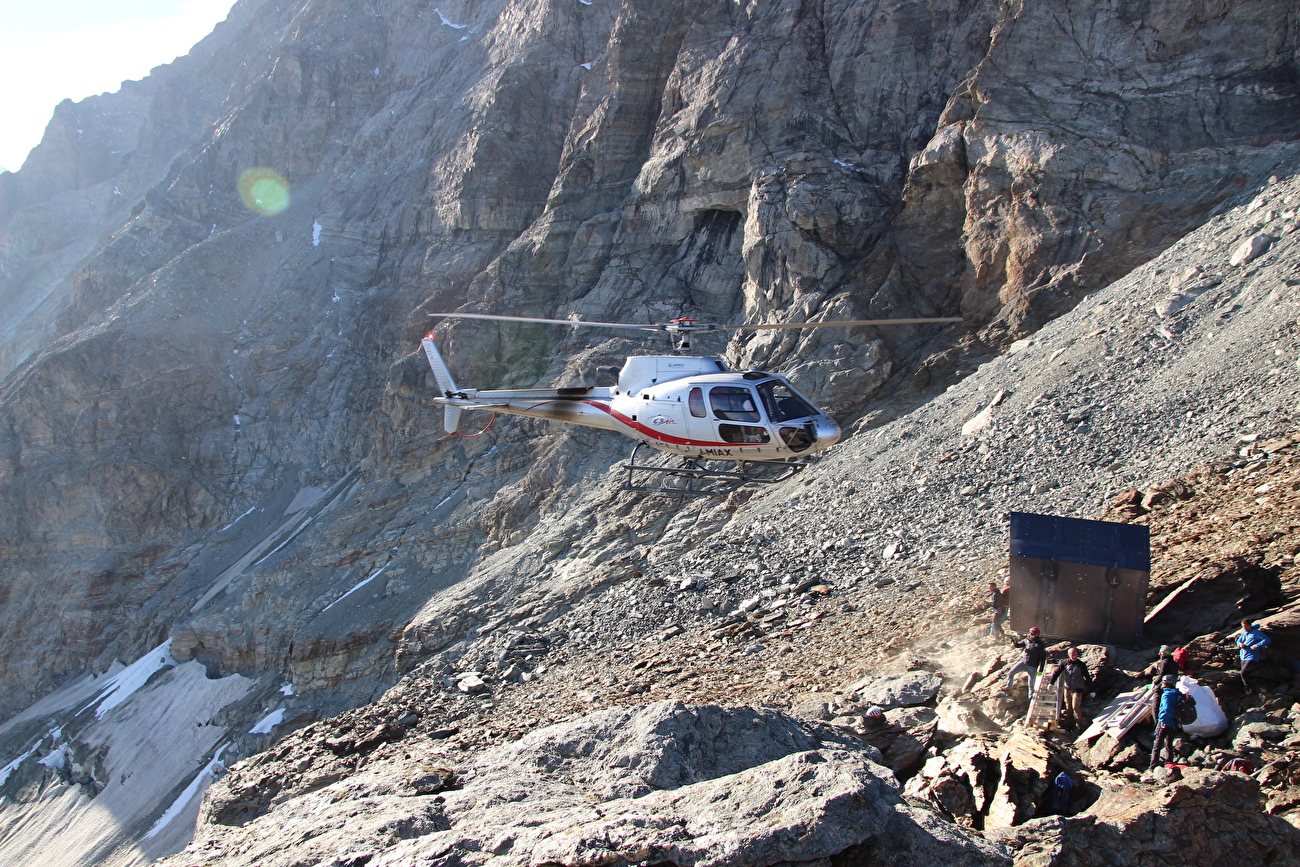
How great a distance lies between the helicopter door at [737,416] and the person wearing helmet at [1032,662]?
229 inches

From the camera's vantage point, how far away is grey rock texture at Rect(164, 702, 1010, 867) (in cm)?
549

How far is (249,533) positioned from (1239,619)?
4104cm

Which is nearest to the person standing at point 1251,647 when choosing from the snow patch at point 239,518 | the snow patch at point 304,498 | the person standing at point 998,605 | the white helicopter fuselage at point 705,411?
the person standing at point 998,605

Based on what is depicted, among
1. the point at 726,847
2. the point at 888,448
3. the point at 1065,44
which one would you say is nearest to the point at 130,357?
the point at 888,448

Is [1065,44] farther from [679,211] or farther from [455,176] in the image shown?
[455,176]

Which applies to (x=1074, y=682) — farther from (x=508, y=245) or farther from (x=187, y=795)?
(x=508, y=245)

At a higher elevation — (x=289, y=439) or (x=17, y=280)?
(x=17, y=280)

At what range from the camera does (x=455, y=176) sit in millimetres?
42500

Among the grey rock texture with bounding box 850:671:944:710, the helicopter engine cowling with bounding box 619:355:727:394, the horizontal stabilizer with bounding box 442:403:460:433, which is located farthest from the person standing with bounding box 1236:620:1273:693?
the horizontal stabilizer with bounding box 442:403:460:433

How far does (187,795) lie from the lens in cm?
2844

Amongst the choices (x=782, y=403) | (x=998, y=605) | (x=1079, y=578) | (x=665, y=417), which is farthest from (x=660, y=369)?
(x=1079, y=578)

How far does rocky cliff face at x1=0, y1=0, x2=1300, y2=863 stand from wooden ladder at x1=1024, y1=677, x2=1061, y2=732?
13.5 m

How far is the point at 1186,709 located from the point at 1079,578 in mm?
2614

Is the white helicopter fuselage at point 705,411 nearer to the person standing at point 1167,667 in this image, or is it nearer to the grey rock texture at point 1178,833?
the person standing at point 1167,667
